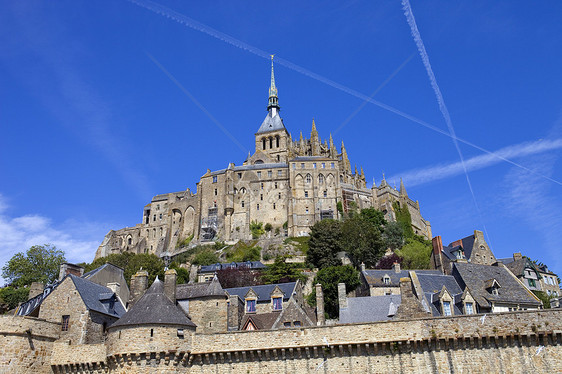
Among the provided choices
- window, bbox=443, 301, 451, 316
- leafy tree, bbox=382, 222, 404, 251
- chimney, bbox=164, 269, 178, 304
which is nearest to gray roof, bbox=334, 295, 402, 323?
window, bbox=443, 301, 451, 316

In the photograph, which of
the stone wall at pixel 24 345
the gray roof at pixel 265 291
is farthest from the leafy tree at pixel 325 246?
the stone wall at pixel 24 345

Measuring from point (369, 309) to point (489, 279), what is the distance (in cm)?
1221

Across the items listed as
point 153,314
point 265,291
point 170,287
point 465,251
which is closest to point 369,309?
point 265,291

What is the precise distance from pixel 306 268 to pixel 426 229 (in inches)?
1644

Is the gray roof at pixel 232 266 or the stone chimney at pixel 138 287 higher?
the gray roof at pixel 232 266

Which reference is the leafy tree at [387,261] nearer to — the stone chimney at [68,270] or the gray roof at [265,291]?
the gray roof at [265,291]

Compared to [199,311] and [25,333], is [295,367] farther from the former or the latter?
[25,333]

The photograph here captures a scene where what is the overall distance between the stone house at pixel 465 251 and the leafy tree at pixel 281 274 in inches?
574

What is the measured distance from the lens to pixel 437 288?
45.1 meters

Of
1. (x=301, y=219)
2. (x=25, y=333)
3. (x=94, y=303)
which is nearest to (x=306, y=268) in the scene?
(x=301, y=219)

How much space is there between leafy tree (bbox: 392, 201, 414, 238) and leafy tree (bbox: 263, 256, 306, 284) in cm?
3111

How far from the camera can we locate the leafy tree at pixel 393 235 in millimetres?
83606

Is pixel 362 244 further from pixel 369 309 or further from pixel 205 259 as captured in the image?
pixel 369 309

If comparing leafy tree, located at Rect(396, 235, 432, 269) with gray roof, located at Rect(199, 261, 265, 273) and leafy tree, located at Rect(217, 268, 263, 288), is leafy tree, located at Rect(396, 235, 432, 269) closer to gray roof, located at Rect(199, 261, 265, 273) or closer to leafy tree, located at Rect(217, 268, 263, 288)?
leafy tree, located at Rect(217, 268, 263, 288)
